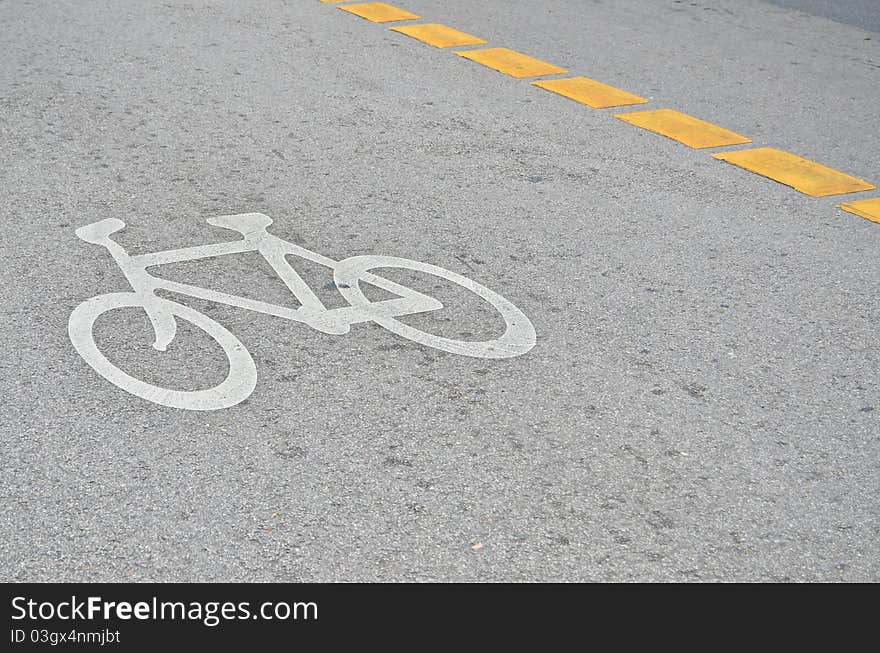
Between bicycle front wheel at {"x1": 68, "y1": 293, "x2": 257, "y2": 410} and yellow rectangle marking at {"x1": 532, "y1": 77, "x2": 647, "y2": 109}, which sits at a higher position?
yellow rectangle marking at {"x1": 532, "y1": 77, "x2": 647, "y2": 109}

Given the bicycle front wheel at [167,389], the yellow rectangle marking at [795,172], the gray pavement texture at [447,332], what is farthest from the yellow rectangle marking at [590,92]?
the bicycle front wheel at [167,389]

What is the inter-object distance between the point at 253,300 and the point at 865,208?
12.7ft

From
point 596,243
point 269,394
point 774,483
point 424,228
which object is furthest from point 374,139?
point 774,483

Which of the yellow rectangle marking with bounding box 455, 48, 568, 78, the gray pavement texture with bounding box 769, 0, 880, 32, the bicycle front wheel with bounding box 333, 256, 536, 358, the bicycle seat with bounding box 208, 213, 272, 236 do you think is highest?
the gray pavement texture with bounding box 769, 0, 880, 32

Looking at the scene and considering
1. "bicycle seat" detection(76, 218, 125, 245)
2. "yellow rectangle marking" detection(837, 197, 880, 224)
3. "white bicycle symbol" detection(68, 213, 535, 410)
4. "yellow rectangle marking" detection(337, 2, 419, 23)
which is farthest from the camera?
"yellow rectangle marking" detection(337, 2, 419, 23)

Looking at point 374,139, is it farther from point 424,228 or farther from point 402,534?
point 402,534

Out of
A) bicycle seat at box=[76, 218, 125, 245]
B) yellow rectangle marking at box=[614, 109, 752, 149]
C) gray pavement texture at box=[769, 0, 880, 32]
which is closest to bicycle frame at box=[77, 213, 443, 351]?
bicycle seat at box=[76, 218, 125, 245]

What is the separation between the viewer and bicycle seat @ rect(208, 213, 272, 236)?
5.59 m

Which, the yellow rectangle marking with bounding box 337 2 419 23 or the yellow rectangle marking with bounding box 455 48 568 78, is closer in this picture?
the yellow rectangle marking with bounding box 455 48 568 78

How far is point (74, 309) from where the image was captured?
15.1 feet

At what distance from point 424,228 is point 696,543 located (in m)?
2.81

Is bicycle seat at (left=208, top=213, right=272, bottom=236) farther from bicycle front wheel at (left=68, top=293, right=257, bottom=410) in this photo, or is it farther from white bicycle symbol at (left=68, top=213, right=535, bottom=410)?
bicycle front wheel at (left=68, top=293, right=257, bottom=410)

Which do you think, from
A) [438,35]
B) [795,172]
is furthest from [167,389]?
[438,35]

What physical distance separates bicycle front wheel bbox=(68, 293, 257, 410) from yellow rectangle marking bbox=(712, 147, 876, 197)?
4.02 metres
